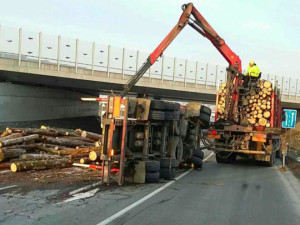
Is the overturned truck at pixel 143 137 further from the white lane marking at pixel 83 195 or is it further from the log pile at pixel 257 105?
the log pile at pixel 257 105

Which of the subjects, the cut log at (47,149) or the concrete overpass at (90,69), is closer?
the cut log at (47,149)

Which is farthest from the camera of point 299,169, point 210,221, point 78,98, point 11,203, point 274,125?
point 78,98

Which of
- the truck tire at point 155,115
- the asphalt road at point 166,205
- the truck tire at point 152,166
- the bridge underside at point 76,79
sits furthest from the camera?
the bridge underside at point 76,79

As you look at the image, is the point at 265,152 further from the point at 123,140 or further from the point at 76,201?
the point at 76,201

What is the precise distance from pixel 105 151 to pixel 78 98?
35817 millimetres

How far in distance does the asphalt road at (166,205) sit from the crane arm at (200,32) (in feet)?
23.8

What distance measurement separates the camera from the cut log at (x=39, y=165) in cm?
1028

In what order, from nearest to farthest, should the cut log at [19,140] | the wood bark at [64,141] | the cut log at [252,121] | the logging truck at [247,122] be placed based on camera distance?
the cut log at [19,140] → the wood bark at [64,141] → the logging truck at [247,122] → the cut log at [252,121]

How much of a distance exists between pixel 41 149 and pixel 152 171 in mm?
5243

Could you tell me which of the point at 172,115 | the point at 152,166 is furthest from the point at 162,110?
the point at 152,166

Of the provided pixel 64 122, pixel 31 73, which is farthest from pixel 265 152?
pixel 64 122

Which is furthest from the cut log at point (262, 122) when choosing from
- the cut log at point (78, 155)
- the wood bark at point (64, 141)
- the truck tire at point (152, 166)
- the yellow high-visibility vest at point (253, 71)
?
the wood bark at point (64, 141)

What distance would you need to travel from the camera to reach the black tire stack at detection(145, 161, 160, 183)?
9.55 meters

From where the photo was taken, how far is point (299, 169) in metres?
14.3
